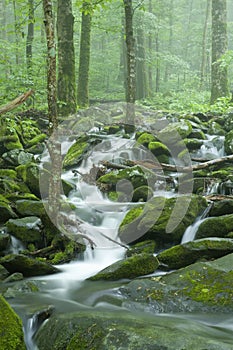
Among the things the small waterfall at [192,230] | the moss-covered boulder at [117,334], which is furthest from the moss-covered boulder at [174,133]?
the moss-covered boulder at [117,334]

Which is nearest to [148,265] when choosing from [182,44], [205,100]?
[205,100]

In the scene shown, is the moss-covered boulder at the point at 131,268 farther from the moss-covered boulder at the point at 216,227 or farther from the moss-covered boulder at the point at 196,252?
the moss-covered boulder at the point at 216,227

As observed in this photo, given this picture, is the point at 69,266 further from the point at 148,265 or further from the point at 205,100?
the point at 205,100

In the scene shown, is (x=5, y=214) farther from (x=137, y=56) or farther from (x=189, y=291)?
(x=137, y=56)

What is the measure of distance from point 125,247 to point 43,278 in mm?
1537

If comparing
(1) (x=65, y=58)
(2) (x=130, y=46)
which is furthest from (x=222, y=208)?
(1) (x=65, y=58)

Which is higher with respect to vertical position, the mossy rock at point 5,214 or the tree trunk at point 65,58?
Result: the tree trunk at point 65,58

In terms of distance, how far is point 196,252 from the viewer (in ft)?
16.3

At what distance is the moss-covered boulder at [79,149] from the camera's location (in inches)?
374

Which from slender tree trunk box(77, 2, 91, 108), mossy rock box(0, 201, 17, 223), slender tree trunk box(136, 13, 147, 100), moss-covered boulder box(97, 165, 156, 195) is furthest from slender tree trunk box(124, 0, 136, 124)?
slender tree trunk box(136, 13, 147, 100)

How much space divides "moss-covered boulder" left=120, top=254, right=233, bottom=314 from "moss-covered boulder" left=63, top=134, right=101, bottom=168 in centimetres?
555

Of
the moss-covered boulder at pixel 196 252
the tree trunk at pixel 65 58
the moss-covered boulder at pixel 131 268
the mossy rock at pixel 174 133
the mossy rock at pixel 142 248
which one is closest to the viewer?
the moss-covered boulder at pixel 131 268

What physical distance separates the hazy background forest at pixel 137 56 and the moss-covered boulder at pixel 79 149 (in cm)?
297

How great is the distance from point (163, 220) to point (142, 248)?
567 mm
